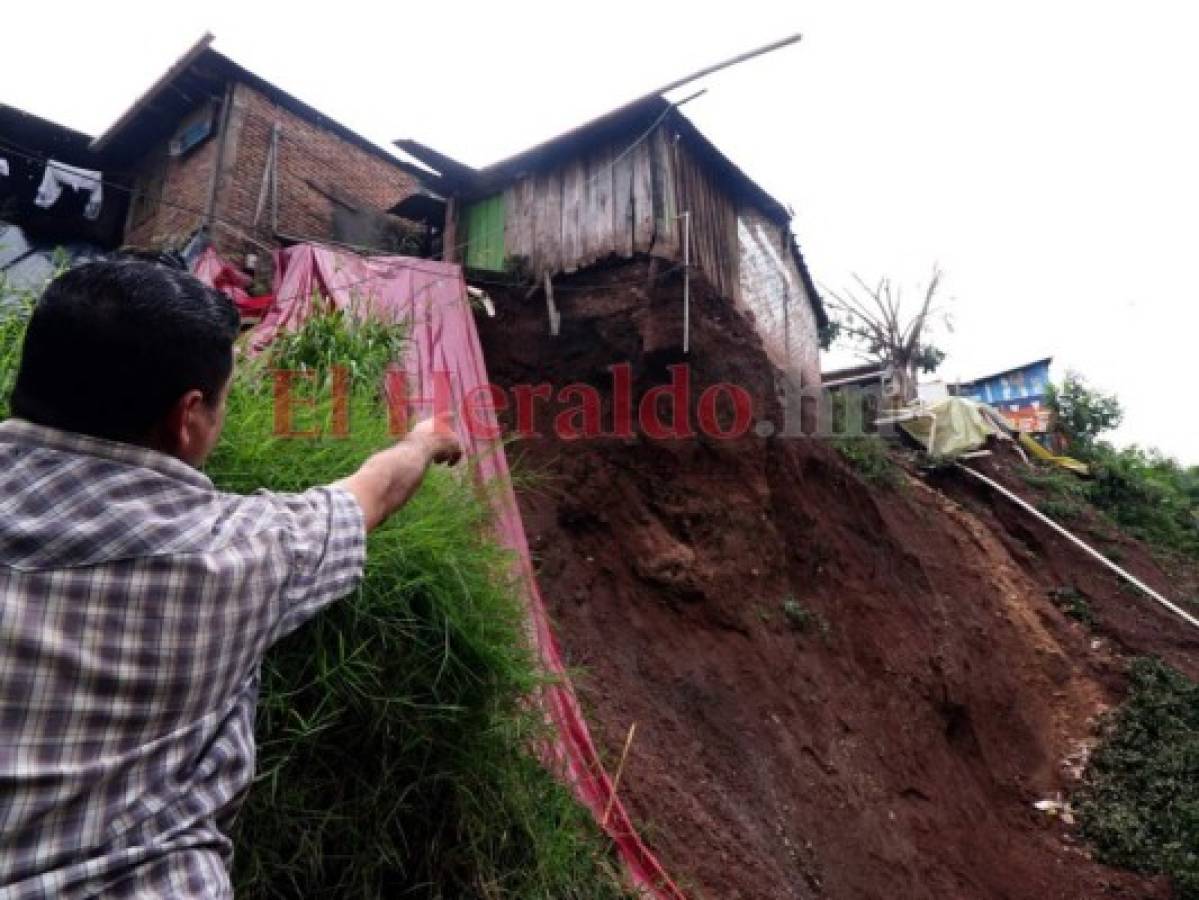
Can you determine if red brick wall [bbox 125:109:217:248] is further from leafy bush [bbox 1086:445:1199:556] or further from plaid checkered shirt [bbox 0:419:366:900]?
leafy bush [bbox 1086:445:1199:556]

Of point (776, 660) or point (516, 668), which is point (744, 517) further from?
point (516, 668)

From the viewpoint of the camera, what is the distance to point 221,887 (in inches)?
39.5

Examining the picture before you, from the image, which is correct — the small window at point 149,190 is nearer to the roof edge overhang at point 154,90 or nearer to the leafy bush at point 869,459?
the roof edge overhang at point 154,90

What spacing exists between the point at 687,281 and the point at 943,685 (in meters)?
4.39

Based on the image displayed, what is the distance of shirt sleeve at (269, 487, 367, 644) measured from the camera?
1100mm

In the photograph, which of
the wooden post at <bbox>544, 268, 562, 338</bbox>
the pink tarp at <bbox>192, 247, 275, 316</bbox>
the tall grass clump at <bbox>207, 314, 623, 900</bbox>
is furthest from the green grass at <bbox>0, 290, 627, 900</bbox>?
the wooden post at <bbox>544, 268, 562, 338</bbox>

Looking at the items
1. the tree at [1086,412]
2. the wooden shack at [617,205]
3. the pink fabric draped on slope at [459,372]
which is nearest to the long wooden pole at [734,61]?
the wooden shack at [617,205]

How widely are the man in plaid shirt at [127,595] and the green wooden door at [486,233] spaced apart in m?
7.10

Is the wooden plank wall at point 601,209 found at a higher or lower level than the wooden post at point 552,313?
higher

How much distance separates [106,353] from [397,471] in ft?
1.78

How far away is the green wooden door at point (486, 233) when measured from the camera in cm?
809

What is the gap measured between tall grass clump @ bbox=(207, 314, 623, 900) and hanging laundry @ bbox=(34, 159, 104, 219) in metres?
9.68

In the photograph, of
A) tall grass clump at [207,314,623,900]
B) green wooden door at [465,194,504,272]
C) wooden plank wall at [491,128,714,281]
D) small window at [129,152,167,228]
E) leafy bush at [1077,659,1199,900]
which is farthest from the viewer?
small window at [129,152,167,228]

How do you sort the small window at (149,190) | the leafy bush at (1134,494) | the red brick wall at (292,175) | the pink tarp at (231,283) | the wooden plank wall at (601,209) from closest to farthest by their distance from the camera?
the pink tarp at (231,283) < the wooden plank wall at (601,209) < the red brick wall at (292,175) < the small window at (149,190) < the leafy bush at (1134,494)
